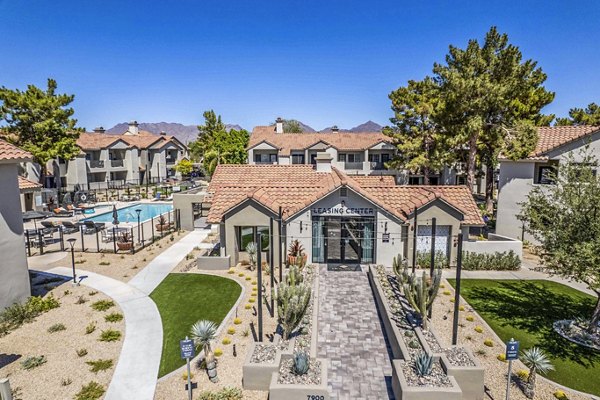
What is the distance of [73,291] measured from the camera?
60.2 feet

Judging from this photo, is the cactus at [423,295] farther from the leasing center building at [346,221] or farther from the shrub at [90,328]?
the shrub at [90,328]

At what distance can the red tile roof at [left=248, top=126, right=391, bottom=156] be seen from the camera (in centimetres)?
5031

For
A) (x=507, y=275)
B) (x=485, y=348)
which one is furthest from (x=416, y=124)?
(x=485, y=348)

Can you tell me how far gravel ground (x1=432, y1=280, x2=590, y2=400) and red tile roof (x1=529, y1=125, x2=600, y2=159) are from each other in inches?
621

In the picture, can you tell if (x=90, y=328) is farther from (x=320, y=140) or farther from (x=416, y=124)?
(x=320, y=140)

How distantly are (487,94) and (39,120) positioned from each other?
148ft

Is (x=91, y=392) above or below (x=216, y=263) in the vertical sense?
below

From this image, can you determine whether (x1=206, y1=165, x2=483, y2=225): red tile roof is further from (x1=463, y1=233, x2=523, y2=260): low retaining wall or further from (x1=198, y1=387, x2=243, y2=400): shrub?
(x1=198, y1=387, x2=243, y2=400): shrub

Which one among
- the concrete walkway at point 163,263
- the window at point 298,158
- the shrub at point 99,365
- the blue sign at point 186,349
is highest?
the window at point 298,158

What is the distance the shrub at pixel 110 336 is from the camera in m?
13.7

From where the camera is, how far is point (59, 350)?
12953 mm

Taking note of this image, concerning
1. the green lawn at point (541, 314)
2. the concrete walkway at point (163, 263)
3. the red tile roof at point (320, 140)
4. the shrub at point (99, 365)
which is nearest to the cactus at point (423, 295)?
Result: the green lawn at point (541, 314)

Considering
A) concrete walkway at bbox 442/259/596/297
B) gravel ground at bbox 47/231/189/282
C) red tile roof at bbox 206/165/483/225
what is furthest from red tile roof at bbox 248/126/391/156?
concrete walkway at bbox 442/259/596/297

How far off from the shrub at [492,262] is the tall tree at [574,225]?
782cm
